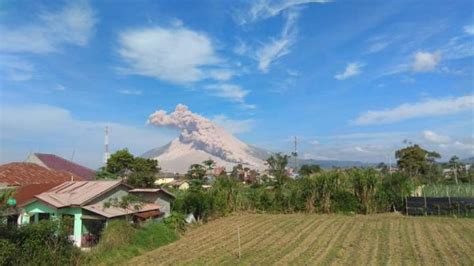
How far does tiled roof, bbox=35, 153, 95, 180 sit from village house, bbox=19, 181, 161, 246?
48.5 feet

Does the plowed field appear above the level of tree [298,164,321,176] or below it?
below

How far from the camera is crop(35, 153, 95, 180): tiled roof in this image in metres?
31.4

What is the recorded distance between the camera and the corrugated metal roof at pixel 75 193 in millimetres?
15600

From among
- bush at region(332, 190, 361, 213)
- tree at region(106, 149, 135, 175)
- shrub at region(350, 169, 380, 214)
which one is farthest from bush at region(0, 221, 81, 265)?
tree at region(106, 149, 135, 175)

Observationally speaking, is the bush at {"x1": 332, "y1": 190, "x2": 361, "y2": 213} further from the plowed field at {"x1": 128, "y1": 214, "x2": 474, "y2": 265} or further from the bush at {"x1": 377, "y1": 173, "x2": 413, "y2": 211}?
the plowed field at {"x1": 128, "y1": 214, "x2": 474, "y2": 265}

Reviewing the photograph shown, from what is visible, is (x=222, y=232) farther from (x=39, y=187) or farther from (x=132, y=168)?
(x=132, y=168)

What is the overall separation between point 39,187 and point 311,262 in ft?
44.1

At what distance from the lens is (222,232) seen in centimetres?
1869

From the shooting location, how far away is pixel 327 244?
14.7 meters

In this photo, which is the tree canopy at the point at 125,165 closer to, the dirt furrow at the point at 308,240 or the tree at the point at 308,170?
the tree at the point at 308,170

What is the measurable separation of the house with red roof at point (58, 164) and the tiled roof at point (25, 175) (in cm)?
622

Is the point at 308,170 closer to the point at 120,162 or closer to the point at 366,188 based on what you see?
the point at 120,162

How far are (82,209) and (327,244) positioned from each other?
9019 millimetres

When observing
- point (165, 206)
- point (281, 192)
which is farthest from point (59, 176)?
point (281, 192)
